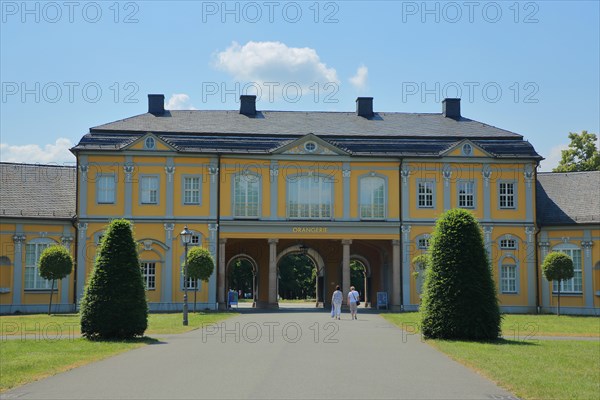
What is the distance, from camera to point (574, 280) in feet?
140

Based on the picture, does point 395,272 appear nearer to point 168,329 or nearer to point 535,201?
point 535,201

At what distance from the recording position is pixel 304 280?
256 ft

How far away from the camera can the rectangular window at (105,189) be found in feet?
137

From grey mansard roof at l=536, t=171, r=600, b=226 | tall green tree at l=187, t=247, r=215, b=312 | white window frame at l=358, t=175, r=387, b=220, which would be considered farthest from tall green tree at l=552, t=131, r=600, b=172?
tall green tree at l=187, t=247, r=215, b=312

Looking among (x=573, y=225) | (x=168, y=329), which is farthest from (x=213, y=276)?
(x=573, y=225)

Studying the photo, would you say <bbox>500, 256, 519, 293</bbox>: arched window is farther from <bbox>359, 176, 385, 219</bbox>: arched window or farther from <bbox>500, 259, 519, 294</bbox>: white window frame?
<bbox>359, 176, 385, 219</bbox>: arched window

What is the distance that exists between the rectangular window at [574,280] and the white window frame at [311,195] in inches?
500

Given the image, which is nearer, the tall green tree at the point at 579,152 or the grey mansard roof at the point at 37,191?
the grey mansard roof at the point at 37,191

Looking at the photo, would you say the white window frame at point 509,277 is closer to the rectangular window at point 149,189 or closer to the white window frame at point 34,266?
the rectangular window at point 149,189

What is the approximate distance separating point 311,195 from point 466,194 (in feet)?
27.4

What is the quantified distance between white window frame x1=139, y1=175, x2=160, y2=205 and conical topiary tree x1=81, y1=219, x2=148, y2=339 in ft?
65.1

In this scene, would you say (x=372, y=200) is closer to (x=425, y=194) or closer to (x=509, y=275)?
(x=425, y=194)

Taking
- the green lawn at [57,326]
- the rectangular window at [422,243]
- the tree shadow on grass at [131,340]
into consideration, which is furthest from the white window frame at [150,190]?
the tree shadow on grass at [131,340]

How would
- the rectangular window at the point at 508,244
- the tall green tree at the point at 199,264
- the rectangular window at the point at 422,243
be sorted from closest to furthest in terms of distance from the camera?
the tall green tree at the point at 199,264 < the rectangular window at the point at 422,243 < the rectangular window at the point at 508,244
